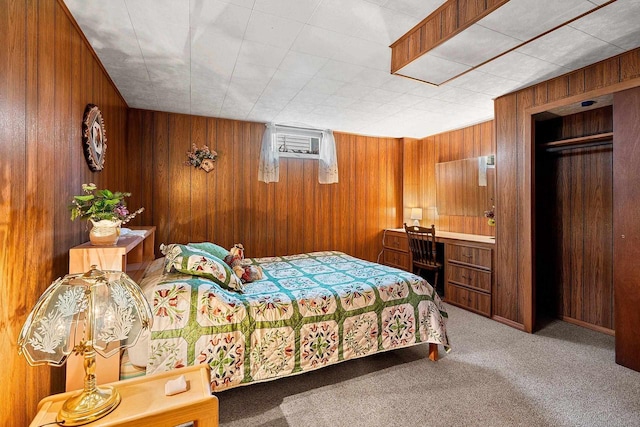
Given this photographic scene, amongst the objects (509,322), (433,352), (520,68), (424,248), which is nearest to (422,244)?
(424,248)

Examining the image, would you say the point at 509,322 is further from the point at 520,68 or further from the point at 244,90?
the point at 244,90

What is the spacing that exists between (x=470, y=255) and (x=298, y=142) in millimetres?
2741

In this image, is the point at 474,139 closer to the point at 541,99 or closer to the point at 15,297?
the point at 541,99

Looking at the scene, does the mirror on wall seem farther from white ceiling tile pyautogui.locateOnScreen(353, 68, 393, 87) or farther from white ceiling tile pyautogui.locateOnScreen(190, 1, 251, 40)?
white ceiling tile pyautogui.locateOnScreen(190, 1, 251, 40)

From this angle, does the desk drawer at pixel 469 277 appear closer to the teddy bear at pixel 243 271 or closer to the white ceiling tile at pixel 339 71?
the teddy bear at pixel 243 271

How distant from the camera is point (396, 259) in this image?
4.64 meters

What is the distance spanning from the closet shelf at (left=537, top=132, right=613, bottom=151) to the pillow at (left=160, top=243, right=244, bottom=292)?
3.32 metres

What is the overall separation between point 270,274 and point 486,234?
3.04 metres

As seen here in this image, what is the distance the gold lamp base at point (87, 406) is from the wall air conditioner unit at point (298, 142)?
3410mm

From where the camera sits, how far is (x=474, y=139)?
4164 mm

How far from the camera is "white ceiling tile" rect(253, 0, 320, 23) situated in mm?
1663

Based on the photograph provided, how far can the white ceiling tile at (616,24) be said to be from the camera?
5.55 ft

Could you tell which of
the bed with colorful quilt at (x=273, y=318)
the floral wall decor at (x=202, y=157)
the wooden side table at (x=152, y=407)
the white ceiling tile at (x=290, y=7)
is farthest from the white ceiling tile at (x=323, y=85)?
the wooden side table at (x=152, y=407)

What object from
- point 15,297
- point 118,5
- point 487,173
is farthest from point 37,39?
point 487,173
